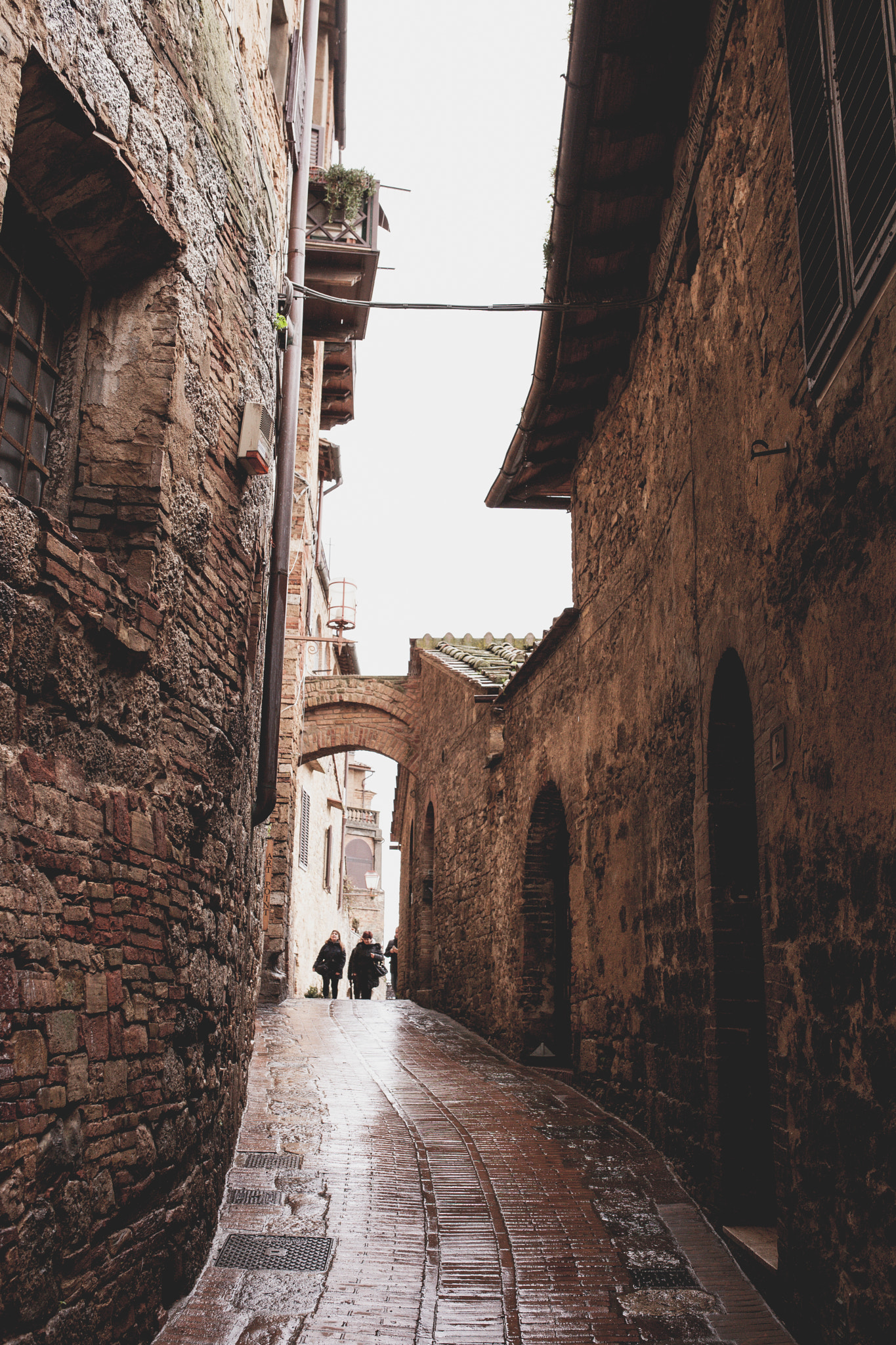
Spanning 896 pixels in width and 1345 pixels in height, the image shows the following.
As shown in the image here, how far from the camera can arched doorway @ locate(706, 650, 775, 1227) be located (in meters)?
Result: 4.76

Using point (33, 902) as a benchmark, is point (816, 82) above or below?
above

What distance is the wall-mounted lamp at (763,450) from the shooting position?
4094 millimetres

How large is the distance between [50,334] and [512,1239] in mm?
4262

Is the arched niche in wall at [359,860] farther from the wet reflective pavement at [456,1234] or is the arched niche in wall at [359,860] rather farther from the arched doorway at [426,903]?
the wet reflective pavement at [456,1234]

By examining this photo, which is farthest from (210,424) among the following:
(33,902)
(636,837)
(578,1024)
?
(578,1024)

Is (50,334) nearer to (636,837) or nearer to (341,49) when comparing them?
(636,837)

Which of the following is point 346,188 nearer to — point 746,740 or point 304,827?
point 746,740

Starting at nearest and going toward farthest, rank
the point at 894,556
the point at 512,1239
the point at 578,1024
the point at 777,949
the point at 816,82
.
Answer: the point at 894,556
the point at 816,82
the point at 777,949
the point at 512,1239
the point at 578,1024

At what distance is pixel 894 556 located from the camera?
3.05 meters

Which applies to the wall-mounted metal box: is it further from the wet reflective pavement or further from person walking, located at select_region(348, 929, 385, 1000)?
person walking, located at select_region(348, 929, 385, 1000)

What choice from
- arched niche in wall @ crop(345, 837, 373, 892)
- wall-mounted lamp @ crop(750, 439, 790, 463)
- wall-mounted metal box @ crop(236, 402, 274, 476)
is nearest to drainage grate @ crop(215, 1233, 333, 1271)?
wall-mounted metal box @ crop(236, 402, 274, 476)

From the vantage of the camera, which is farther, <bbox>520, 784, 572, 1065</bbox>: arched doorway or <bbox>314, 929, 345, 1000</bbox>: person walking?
<bbox>314, 929, 345, 1000</bbox>: person walking

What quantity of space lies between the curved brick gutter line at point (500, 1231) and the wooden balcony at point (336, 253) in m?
8.28

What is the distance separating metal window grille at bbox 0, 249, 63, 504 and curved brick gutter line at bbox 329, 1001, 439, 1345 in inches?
129
